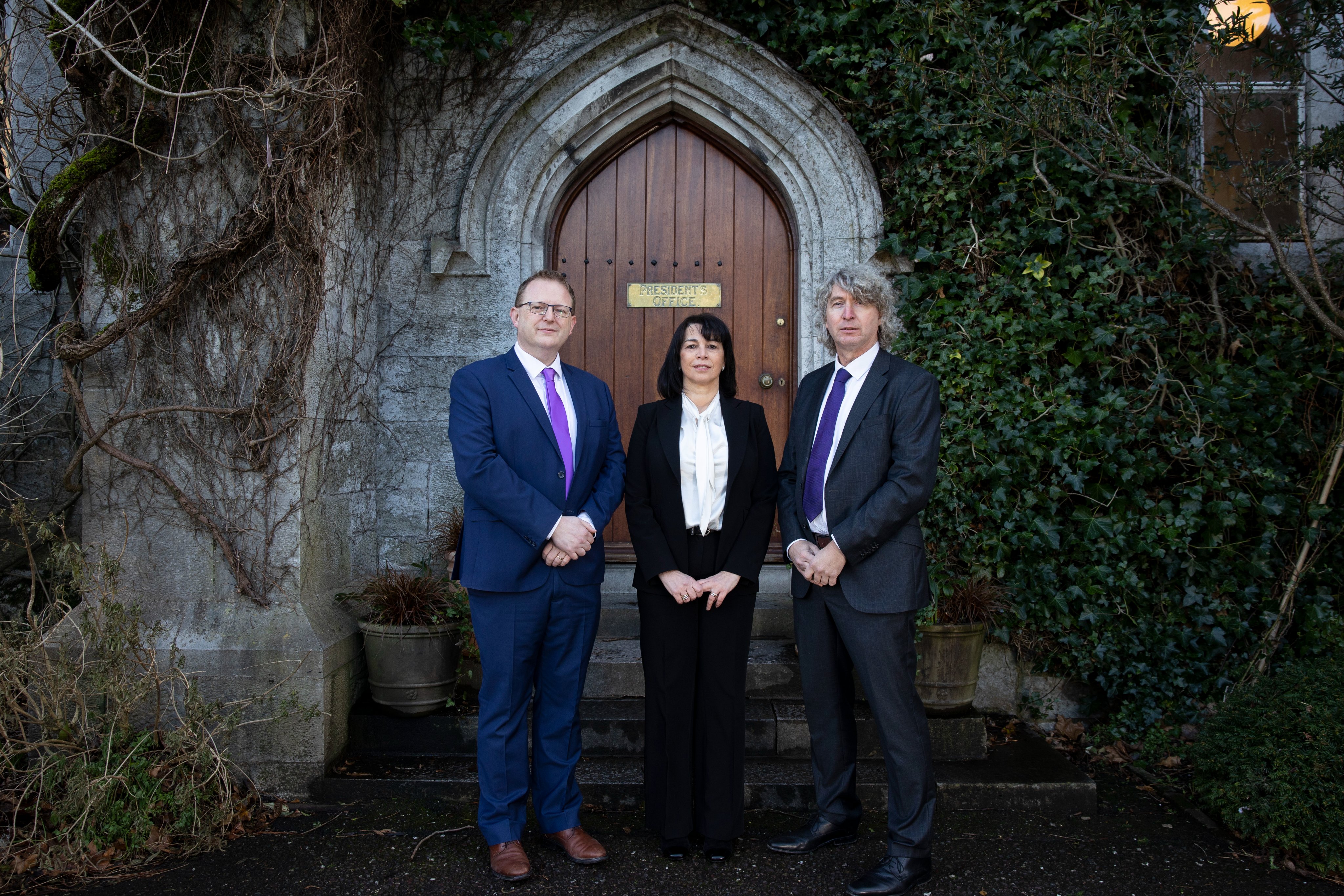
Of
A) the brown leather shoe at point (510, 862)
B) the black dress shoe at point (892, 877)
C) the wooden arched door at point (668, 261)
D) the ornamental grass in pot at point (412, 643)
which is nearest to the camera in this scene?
the black dress shoe at point (892, 877)

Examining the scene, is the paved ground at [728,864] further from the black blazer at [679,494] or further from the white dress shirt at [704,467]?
the white dress shirt at [704,467]

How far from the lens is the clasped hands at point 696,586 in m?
2.43

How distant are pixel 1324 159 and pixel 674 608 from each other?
11.4ft

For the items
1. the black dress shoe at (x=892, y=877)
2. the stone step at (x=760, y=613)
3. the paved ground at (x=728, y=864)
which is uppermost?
the stone step at (x=760, y=613)

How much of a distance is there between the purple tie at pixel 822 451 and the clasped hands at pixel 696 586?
338mm

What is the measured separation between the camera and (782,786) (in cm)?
296

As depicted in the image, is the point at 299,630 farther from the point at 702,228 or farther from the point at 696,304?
the point at 702,228

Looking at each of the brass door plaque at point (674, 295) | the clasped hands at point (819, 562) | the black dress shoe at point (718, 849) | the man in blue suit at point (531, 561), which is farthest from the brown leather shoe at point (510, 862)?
the brass door plaque at point (674, 295)

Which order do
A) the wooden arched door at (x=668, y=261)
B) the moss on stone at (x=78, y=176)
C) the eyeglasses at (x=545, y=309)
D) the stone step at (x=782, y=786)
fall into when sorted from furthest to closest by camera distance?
1. the wooden arched door at (x=668, y=261)
2. the moss on stone at (x=78, y=176)
3. the stone step at (x=782, y=786)
4. the eyeglasses at (x=545, y=309)

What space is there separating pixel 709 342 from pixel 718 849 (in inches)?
64.0

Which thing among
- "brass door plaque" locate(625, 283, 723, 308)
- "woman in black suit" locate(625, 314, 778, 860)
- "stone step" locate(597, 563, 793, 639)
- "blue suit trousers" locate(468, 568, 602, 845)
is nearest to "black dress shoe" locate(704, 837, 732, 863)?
"woman in black suit" locate(625, 314, 778, 860)

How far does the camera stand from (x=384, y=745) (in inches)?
128

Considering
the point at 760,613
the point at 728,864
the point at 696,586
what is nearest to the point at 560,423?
the point at 696,586

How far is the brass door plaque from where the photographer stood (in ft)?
13.7
